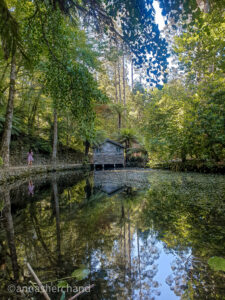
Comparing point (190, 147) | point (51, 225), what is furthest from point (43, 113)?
point (51, 225)

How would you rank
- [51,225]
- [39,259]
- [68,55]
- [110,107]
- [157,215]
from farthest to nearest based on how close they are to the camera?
[110,107] < [68,55] < [157,215] < [51,225] < [39,259]

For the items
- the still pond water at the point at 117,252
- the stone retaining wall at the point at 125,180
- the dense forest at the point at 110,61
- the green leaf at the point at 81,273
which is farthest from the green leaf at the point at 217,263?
the stone retaining wall at the point at 125,180

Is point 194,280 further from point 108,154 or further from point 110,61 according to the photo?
point 108,154

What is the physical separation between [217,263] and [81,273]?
1.28 metres

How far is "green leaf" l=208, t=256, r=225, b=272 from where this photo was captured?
5.79ft

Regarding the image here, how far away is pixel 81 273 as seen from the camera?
67.7 inches

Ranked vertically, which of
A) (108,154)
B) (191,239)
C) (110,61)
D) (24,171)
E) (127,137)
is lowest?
(191,239)

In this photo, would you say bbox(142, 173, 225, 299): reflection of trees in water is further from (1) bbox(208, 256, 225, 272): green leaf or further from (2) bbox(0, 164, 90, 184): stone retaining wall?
(2) bbox(0, 164, 90, 184): stone retaining wall

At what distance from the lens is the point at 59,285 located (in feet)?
5.05

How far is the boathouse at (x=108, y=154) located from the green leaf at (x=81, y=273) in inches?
977

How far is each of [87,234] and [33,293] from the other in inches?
51.1

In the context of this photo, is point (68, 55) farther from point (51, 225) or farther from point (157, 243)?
point (157, 243)

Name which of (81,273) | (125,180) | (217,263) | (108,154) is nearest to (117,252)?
(81,273)

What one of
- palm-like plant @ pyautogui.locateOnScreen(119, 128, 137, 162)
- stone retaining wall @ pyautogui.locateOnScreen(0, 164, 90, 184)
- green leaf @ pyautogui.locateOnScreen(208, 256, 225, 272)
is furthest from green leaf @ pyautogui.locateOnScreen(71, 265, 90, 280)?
palm-like plant @ pyautogui.locateOnScreen(119, 128, 137, 162)
